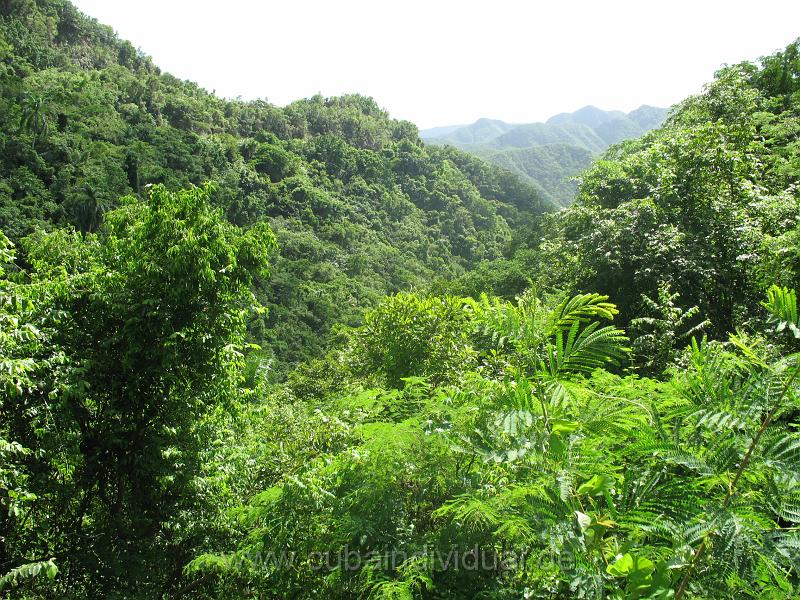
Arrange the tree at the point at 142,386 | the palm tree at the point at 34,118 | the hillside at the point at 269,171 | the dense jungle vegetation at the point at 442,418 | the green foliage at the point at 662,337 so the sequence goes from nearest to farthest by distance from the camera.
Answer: the dense jungle vegetation at the point at 442,418 < the tree at the point at 142,386 < the green foliage at the point at 662,337 < the hillside at the point at 269,171 < the palm tree at the point at 34,118

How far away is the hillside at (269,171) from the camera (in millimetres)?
47531

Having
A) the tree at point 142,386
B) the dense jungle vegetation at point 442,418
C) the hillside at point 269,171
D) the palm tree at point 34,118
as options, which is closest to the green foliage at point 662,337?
the dense jungle vegetation at point 442,418

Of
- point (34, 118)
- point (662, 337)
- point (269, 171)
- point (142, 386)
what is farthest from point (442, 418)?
→ point (269, 171)

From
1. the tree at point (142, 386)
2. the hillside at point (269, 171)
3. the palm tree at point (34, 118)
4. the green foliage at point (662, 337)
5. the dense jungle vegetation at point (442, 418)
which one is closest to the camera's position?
the dense jungle vegetation at point (442, 418)

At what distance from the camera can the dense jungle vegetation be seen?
5.37 ft

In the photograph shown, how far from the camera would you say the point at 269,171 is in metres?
74.9

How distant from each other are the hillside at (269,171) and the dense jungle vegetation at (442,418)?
101 feet

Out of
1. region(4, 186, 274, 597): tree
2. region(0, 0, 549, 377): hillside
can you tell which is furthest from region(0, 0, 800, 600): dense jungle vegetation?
region(0, 0, 549, 377): hillside

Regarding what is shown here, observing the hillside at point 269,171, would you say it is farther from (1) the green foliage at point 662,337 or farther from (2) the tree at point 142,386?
(2) the tree at point 142,386

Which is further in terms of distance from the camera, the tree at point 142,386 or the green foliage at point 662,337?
the green foliage at point 662,337

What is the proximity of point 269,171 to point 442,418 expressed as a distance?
251ft

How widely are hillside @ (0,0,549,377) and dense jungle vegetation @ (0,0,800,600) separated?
30765 mm

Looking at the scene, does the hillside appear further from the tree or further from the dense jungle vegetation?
the tree

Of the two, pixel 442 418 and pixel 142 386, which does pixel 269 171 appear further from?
pixel 442 418
